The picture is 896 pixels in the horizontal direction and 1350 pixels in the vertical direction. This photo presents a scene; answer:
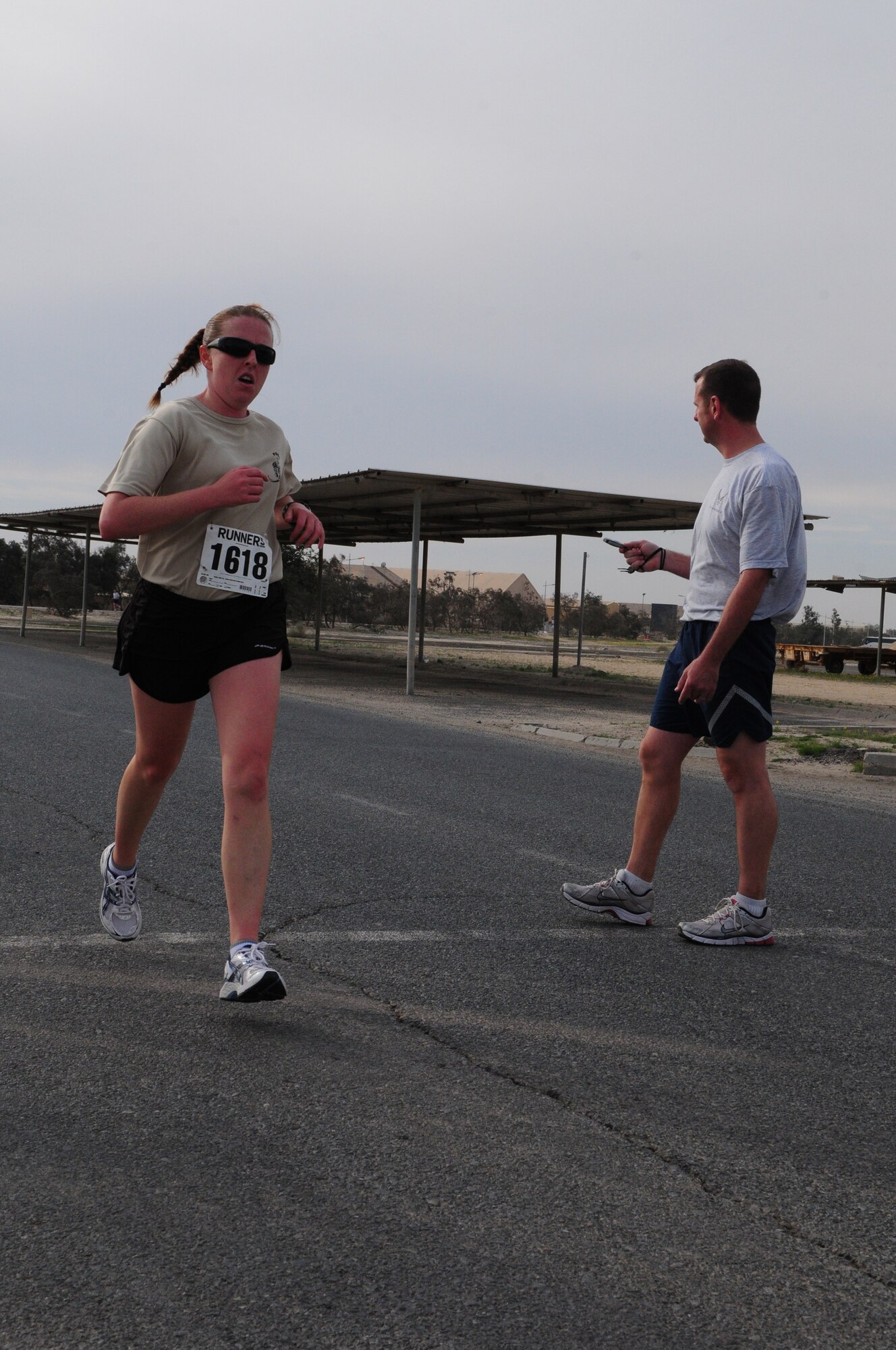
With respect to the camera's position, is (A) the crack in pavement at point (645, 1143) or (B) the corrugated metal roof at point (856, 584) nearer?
(A) the crack in pavement at point (645, 1143)

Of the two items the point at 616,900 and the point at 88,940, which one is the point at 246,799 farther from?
the point at 616,900

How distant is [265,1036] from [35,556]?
8101 centimetres

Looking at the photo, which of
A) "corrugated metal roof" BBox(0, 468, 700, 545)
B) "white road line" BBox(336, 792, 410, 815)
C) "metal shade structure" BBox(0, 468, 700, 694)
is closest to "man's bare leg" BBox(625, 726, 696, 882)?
"white road line" BBox(336, 792, 410, 815)

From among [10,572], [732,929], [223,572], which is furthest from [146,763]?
[10,572]

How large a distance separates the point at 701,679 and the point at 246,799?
1.69m

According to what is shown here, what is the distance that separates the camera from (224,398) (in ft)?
12.3

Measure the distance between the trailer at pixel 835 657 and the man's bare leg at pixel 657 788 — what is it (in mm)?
34820

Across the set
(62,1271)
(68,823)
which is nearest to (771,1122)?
(62,1271)

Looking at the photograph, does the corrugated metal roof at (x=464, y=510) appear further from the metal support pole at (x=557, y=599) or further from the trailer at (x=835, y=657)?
the trailer at (x=835, y=657)

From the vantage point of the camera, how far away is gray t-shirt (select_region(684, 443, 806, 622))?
434 centimetres

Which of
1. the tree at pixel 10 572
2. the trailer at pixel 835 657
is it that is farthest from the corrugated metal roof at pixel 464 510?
the tree at pixel 10 572

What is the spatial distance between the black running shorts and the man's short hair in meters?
1.91

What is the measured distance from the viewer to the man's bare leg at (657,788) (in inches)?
185

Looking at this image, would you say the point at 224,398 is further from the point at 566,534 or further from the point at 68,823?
the point at 566,534
